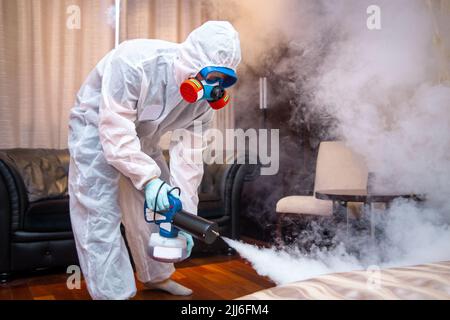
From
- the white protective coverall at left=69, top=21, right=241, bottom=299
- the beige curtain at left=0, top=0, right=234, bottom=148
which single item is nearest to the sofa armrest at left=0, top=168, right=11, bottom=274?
the white protective coverall at left=69, top=21, right=241, bottom=299

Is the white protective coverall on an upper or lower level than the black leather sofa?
upper

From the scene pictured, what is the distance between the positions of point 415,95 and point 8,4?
2.84 metres

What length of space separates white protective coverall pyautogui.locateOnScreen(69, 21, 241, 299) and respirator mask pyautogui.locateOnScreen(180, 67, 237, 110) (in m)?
0.03

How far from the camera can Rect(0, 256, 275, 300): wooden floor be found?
6.37 feet

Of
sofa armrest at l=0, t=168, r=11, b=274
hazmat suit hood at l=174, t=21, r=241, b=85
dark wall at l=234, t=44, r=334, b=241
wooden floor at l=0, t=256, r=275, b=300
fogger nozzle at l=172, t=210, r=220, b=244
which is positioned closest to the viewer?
fogger nozzle at l=172, t=210, r=220, b=244

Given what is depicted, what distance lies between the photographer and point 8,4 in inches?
118

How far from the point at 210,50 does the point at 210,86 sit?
12cm

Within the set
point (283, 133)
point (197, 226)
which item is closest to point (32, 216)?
point (197, 226)

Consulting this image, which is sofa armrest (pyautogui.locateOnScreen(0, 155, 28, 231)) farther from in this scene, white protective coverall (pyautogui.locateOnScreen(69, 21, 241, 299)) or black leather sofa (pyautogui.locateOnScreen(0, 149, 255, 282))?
white protective coverall (pyautogui.locateOnScreen(69, 21, 241, 299))

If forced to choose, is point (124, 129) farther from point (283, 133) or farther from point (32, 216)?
point (283, 133)

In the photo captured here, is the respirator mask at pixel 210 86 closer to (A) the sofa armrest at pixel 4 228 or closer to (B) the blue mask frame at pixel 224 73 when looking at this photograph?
(B) the blue mask frame at pixel 224 73

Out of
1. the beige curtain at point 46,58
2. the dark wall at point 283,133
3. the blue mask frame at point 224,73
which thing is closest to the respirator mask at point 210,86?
the blue mask frame at point 224,73
